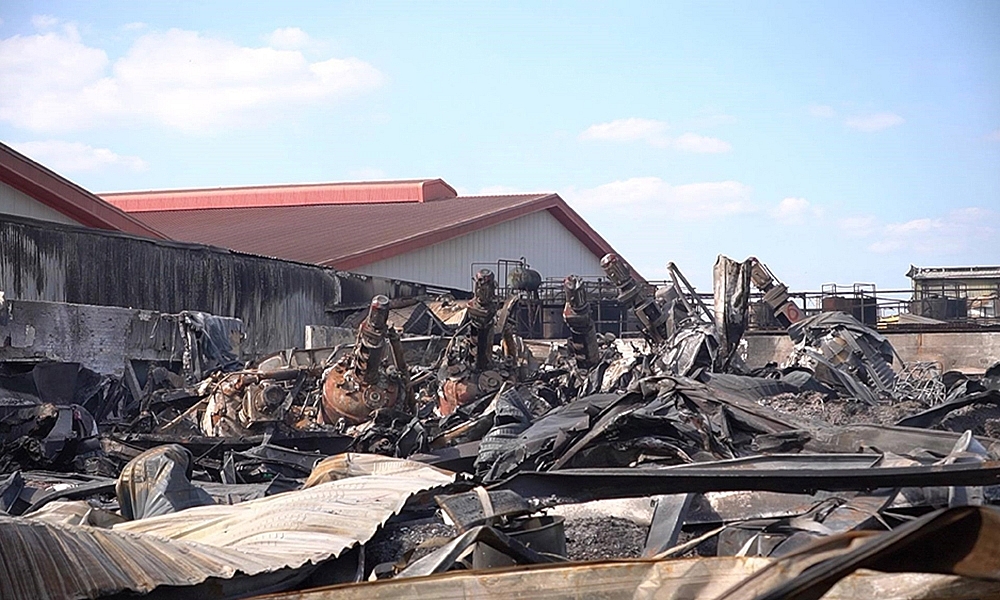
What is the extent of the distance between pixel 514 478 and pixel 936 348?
49.4 feet

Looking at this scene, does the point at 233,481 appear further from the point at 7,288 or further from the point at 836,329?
the point at 7,288

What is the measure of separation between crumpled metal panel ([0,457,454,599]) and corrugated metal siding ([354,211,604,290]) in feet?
81.4

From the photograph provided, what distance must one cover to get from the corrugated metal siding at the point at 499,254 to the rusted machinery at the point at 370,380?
57.6ft

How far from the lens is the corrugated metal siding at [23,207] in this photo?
20438mm

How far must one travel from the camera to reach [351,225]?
115ft

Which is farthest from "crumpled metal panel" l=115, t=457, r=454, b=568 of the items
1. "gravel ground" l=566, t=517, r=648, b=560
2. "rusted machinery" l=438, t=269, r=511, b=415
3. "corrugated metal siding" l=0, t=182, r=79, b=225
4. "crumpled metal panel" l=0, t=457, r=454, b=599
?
"corrugated metal siding" l=0, t=182, r=79, b=225

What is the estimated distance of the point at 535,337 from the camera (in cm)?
2617

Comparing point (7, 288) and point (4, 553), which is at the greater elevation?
point (7, 288)

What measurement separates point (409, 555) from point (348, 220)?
32.9 metres

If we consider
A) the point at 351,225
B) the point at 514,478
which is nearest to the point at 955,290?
the point at 351,225

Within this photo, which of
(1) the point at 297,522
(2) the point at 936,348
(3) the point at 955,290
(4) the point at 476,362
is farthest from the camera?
(3) the point at 955,290

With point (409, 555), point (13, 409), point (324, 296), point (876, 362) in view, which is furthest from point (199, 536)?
point (324, 296)

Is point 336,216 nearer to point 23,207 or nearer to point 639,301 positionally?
point 23,207

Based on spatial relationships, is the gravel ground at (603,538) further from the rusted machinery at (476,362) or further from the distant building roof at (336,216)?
the distant building roof at (336,216)
